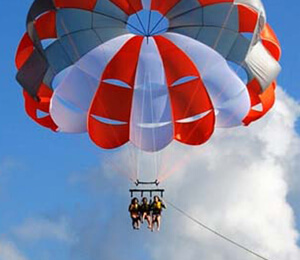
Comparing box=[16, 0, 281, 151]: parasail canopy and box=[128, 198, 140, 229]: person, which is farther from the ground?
box=[16, 0, 281, 151]: parasail canopy

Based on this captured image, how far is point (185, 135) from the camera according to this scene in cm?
2644

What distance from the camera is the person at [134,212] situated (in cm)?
2538

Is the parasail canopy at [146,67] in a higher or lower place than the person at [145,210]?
higher

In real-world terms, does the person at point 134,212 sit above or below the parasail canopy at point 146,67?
below

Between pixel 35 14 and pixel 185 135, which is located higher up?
pixel 35 14

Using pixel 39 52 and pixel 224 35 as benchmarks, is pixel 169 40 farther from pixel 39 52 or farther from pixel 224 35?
pixel 39 52

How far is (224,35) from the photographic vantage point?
25906 mm

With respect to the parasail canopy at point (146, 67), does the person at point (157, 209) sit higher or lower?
lower

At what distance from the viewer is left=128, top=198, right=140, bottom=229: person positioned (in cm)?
2538

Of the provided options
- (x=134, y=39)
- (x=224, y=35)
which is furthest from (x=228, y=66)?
(x=134, y=39)

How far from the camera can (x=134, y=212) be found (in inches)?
999

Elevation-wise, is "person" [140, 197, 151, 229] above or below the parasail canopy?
below

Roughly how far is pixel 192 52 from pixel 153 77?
121cm

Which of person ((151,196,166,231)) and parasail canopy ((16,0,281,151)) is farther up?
parasail canopy ((16,0,281,151))
